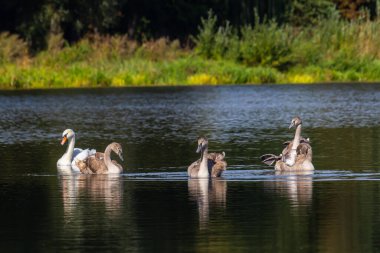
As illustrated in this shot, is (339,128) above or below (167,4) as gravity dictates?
below

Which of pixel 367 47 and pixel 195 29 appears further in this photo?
pixel 195 29

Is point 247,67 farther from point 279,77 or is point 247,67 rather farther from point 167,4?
point 167,4

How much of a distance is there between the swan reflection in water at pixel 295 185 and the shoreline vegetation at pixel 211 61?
33.3m

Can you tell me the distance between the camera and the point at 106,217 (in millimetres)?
16984

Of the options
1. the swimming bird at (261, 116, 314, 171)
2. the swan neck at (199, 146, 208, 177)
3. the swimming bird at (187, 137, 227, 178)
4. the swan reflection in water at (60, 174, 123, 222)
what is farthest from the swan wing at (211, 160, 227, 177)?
the swan reflection in water at (60, 174, 123, 222)

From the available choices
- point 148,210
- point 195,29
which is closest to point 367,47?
point 195,29

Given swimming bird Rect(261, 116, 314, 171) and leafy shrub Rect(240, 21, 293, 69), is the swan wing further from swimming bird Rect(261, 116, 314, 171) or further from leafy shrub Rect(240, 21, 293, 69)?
leafy shrub Rect(240, 21, 293, 69)

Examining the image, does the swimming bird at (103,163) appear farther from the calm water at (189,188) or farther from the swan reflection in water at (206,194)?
the swan reflection in water at (206,194)

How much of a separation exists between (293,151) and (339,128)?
1030 cm

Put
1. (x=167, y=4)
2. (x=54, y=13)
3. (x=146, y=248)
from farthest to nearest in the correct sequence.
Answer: (x=167, y=4) → (x=54, y=13) → (x=146, y=248)

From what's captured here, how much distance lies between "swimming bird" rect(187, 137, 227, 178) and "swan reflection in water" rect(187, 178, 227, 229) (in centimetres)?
Answer: 21

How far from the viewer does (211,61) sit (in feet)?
188

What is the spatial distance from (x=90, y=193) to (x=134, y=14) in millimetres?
53511

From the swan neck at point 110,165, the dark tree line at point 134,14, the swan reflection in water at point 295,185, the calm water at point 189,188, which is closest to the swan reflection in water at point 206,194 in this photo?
the calm water at point 189,188
